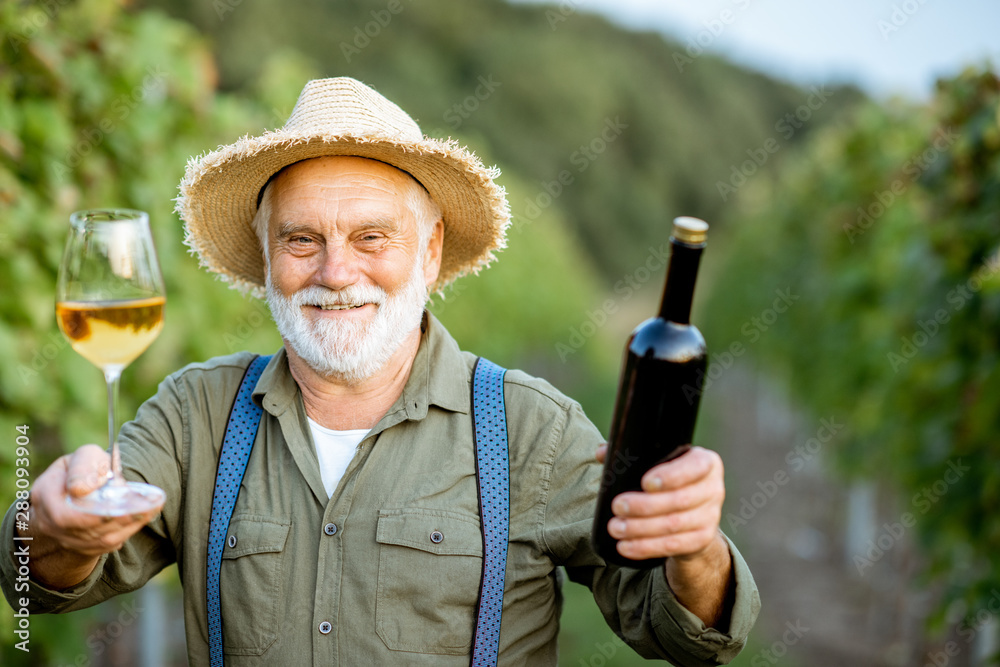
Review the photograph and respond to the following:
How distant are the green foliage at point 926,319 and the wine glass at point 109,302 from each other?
3.51m

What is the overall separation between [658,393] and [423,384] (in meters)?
0.83

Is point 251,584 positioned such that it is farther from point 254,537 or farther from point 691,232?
point 691,232

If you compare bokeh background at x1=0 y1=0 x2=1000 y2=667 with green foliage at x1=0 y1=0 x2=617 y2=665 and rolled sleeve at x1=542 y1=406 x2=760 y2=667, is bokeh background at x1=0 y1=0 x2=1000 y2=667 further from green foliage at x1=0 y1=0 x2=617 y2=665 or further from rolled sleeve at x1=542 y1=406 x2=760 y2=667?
rolled sleeve at x1=542 y1=406 x2=760 y2=667

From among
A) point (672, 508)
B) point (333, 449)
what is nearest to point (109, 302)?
point (333, 449)

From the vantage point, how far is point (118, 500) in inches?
60.7

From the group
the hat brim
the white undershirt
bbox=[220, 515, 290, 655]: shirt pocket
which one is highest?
the hat brim

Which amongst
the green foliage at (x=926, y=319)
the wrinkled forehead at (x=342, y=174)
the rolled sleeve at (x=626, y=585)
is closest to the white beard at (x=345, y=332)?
the wrinkled forehead at (x=342, y=174)

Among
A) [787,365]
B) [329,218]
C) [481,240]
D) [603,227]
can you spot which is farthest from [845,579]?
[603,227]

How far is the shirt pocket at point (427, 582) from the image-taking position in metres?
2.02

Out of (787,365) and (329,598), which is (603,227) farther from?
(329,598)

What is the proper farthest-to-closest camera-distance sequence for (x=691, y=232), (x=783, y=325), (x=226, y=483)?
(x=783, y=325)
(x=226, y=483)
(x=691, y=232)

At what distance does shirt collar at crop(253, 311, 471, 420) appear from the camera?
7.24 feet

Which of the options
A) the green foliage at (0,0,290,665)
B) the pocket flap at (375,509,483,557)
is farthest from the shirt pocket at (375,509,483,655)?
the green foliage at (0,0,290,665)

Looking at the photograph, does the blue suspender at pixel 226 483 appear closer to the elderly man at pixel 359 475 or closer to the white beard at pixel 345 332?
the elderly man at pixel 359 475
